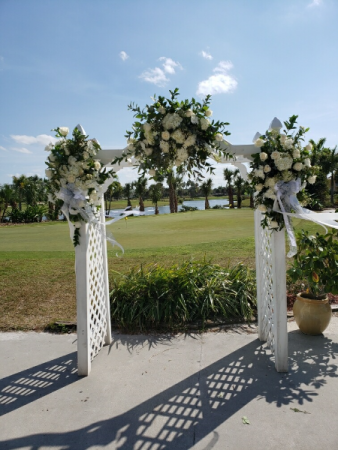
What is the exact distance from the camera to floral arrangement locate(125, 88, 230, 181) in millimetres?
3123

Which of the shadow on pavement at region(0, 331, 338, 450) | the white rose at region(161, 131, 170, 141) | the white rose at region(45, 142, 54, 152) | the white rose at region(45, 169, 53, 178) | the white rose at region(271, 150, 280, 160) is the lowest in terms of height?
the shadow on pavement at region(0, 331, 338, 450)

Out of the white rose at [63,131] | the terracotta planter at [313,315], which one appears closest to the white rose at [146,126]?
the white rose at [63,131]

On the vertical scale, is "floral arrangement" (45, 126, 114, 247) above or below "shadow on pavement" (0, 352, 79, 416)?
above

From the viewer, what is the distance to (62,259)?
8219 mm

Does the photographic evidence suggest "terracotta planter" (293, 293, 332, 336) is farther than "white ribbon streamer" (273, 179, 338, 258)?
Yes

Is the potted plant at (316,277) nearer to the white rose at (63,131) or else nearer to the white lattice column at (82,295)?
the white lattice column at (82,295)

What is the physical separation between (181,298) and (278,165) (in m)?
2.59

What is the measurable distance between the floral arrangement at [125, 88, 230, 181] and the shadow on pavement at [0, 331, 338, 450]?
2.18m

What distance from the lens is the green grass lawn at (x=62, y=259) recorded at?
5.33 metres

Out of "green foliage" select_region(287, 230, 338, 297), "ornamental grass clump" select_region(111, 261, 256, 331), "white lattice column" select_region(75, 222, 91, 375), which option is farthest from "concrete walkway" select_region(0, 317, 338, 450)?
"green foliage" select_region(287, 230, 338, 297)

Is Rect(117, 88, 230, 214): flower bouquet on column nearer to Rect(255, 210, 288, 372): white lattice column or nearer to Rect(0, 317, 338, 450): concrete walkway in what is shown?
Rect(255, 210, 288, 372): white lattice column

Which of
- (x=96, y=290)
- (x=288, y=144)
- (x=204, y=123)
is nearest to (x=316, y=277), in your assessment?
(x=288, y=144)

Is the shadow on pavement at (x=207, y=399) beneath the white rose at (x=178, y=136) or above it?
beneath

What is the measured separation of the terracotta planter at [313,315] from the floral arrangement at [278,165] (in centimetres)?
146
